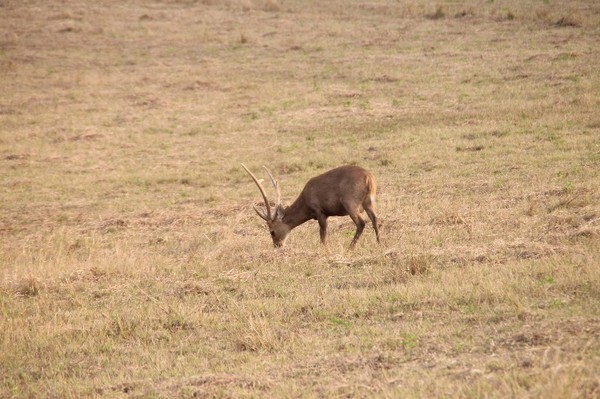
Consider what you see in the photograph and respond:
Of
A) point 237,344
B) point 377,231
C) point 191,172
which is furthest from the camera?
point 191,172

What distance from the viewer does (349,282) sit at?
30.8 feet

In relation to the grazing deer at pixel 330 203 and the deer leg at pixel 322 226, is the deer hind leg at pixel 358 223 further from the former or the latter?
the deer leg at pixel 322 226

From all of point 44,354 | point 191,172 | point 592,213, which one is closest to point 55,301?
point 44,354

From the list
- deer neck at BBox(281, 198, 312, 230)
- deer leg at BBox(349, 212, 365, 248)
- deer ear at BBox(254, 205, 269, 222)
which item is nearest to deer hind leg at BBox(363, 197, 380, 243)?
deer leg at BBox(349, 212, 365, 248)

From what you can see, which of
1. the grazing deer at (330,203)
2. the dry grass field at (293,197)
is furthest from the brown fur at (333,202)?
the dry grass field at (293,197)

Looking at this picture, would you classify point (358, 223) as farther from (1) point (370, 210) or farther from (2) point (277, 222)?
(2) point (277, 222)

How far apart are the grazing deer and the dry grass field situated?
315 mm

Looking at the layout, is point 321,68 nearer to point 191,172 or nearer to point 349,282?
point 191,172

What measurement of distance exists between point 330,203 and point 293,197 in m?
3.97

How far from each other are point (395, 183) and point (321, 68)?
1287 cm

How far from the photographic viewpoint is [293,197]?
1656 cm

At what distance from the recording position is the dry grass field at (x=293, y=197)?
22.8ft

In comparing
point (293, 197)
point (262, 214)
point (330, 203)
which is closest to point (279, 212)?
point (262, 214)

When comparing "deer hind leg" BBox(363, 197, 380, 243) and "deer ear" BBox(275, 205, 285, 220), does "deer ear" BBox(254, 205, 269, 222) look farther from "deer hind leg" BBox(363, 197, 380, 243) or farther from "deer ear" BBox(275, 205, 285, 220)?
"deer hind leg" BBox(363, 197, 380, 243)
